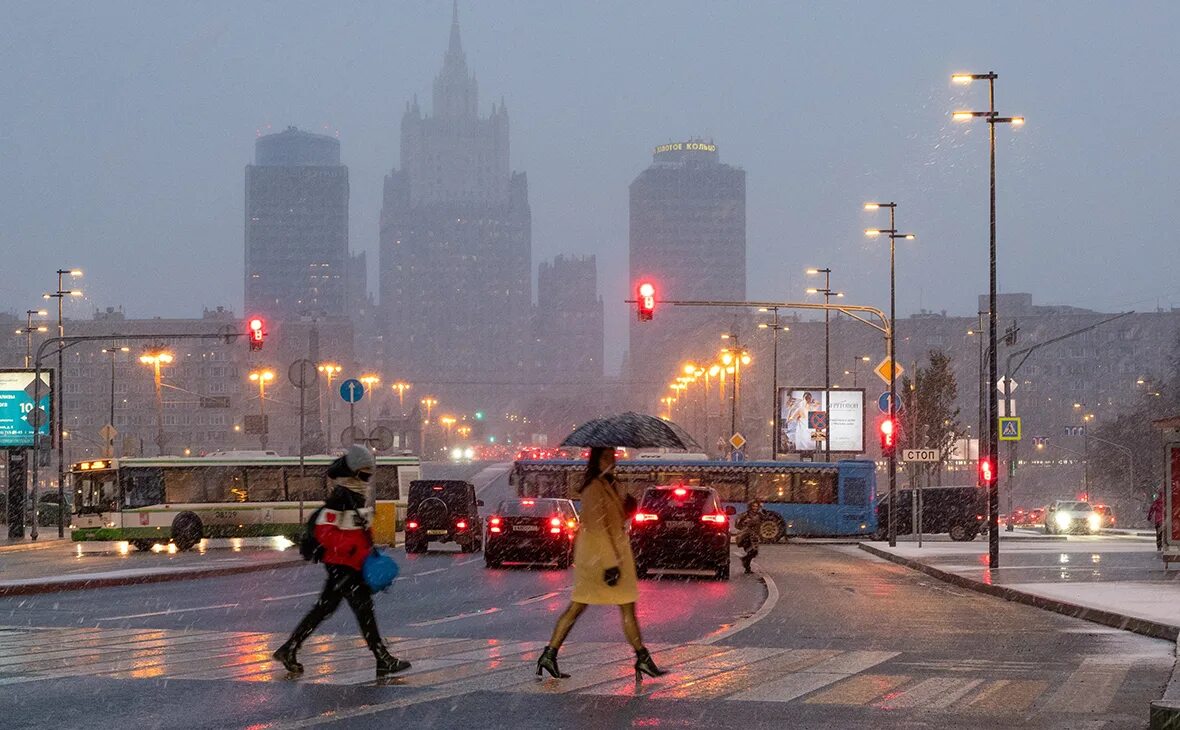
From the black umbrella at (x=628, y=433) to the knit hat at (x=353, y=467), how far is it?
3.71 m

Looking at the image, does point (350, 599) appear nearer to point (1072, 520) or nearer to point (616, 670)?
point (616, 670)

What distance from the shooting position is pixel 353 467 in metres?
12.8

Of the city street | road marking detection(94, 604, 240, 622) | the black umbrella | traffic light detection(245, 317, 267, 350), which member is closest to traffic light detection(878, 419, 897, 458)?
traffic light detection(245, 317, 267, 350)

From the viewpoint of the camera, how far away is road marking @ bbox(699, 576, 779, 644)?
1700 cm

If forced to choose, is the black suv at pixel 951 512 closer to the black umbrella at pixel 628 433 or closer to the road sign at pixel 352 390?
the road sign at pixel 352 390

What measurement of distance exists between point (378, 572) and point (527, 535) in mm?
20708

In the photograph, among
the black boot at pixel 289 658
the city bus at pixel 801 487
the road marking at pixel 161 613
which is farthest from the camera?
the city bus at pixel 801 487

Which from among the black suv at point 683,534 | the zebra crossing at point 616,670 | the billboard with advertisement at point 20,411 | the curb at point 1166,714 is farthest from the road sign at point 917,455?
the curb at point 1166,714

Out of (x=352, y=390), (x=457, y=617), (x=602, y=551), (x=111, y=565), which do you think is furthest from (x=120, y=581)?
(x=602, y=551)

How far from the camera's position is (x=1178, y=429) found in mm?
27000

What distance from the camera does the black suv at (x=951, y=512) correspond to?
197ft

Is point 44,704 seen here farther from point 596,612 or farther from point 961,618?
point 961,618

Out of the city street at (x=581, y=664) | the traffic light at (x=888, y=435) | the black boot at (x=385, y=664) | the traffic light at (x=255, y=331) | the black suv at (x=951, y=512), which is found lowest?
the black suv at (x=951, y=512)

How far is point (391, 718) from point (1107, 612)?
1168cm
